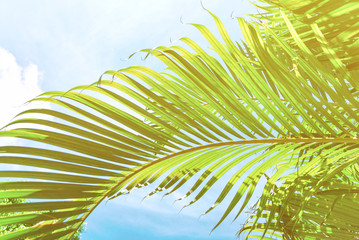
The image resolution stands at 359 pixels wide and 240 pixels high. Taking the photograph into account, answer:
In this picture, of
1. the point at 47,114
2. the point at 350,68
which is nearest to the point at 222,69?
the point at 350,68

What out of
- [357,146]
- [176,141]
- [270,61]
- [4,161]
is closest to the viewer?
[4,161]

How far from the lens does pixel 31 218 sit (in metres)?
0.98

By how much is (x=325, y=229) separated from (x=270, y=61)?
1032 mm

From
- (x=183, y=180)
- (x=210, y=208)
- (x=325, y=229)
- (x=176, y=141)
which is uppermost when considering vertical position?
(x=176, y=141)

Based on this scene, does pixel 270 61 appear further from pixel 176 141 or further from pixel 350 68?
→ pixel 176 141

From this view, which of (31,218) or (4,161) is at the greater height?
(4,161)

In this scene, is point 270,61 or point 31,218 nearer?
point 31,218

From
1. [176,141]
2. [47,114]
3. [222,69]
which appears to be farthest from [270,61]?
[47,114]

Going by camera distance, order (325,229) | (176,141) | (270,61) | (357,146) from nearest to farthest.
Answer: (270,61), (176,141), (357,146), (325,229)

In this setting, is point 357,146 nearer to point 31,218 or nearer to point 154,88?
point 154,88

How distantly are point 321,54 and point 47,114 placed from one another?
3.24 ft

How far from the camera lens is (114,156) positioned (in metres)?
1.13

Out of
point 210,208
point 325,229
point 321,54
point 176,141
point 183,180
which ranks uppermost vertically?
point 321,54

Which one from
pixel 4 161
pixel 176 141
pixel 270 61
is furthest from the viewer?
pixel 176 141
